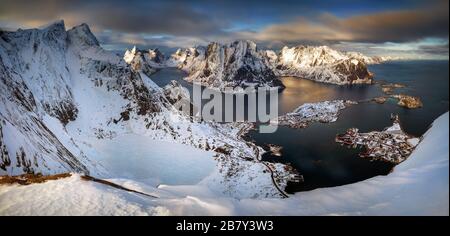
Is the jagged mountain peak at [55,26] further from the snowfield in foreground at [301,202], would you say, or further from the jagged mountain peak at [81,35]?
the snowfield in foreground at [301,202]

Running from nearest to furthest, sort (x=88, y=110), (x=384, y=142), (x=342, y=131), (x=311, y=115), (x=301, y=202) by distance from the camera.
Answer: (x=301, y=202), (x=88, y=110), (x=384, y=142), (x=342, y=131), (x=311, y=115)

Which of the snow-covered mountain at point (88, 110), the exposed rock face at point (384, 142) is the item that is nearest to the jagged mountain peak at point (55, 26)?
the snow-covered mountain at point (88, 110)

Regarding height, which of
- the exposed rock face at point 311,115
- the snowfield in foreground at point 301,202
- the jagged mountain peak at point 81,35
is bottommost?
the exposed rock face at point 311,115

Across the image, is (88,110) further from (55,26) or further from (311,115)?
(311,115)

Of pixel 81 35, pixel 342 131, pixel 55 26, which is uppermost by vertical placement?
pixel 55 26

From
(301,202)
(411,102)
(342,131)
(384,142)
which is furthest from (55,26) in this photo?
(411,102)

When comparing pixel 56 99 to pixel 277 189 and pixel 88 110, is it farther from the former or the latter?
pixel 277 189
